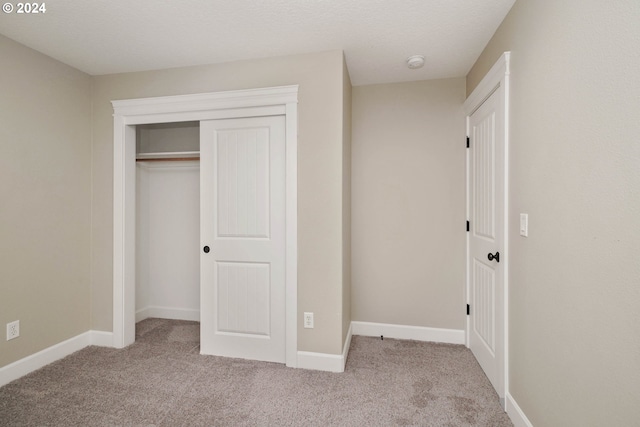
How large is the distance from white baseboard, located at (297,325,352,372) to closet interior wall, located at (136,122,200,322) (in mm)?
1605

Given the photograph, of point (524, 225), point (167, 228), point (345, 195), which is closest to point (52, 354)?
point (167, 228)

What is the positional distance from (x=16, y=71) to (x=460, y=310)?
166 inches

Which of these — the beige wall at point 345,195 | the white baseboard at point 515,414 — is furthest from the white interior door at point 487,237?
the beige wall at point 345,195

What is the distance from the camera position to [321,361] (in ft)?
7.66

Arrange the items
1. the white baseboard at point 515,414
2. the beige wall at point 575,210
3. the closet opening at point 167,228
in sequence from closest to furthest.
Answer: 1. the beige wall at point 575,210
2. the white baseboard at point 515,414
3. the closet opening at point 167,228

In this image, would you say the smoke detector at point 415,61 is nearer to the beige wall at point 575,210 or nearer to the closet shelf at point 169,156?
the beige wall at point 575,210

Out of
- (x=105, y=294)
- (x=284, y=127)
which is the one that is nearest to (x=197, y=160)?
(x=284, y=127)

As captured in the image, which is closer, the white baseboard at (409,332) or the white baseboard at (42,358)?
the white baseboard at (42,358)

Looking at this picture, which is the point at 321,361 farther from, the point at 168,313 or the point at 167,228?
the point at 167,228

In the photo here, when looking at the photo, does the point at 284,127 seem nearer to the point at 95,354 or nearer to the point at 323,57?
the point at 323,57

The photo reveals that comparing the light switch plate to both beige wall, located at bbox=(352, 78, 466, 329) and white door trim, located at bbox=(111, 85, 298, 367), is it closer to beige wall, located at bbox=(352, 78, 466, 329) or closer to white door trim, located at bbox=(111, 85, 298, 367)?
beige wall, located at bbox=(352, 78, 466, 329)

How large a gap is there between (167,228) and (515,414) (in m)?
3.55

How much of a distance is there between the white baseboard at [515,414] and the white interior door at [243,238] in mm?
1621

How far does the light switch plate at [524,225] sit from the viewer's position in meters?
1.63
